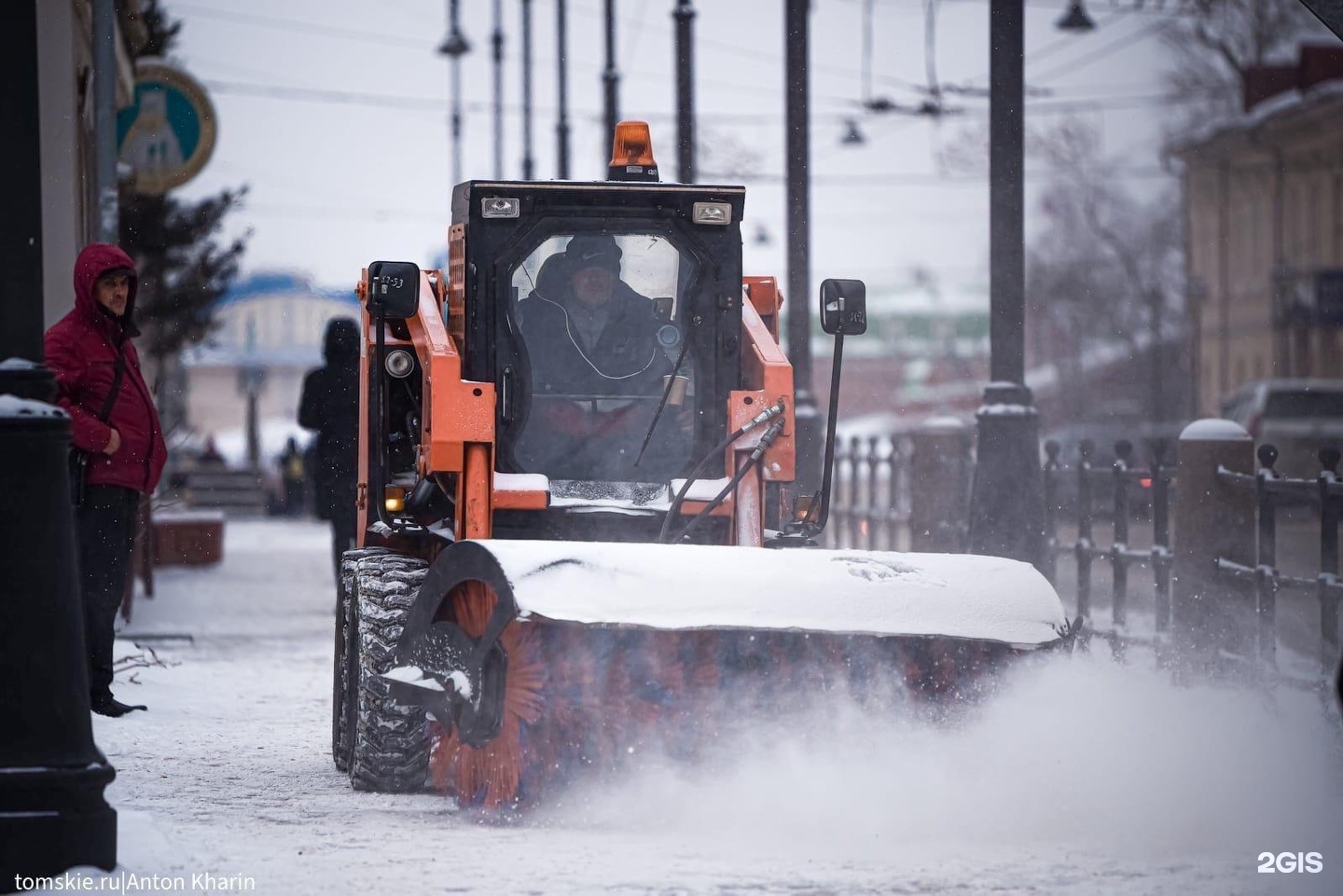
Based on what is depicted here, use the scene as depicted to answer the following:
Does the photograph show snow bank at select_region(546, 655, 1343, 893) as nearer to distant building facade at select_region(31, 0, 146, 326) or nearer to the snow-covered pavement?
the snow-covered pavement

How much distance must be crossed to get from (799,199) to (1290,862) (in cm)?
1081

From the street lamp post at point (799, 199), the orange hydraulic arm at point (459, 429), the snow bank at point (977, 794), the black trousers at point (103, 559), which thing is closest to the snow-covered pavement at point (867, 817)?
the snow bank at point (977, 794)

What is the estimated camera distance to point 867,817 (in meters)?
6.52

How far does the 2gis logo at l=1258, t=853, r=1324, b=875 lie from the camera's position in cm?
588

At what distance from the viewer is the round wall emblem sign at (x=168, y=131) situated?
1602 cm

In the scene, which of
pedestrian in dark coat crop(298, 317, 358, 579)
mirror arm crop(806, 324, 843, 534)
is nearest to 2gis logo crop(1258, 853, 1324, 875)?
mirror arm crop(806, 324, 843, 534)

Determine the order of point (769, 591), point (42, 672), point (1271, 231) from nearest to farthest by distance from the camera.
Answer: point (42, 672) → point (769, 591) → point (1271, 231)

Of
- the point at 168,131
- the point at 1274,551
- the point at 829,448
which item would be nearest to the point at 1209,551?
the point at 1274,551

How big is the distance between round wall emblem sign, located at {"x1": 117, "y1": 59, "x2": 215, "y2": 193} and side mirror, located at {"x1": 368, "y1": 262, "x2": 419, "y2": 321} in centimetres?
891

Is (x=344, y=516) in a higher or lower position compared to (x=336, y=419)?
lower

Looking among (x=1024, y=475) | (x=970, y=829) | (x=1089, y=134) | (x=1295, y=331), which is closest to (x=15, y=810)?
(x=970, y=829)

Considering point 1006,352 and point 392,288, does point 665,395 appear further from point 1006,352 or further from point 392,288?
point 1006,352

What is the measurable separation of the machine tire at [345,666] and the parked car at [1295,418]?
845 inches

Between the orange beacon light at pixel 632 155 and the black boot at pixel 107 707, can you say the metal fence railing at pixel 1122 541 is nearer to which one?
the orange beacon light at pixel 632 155
